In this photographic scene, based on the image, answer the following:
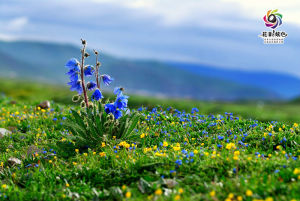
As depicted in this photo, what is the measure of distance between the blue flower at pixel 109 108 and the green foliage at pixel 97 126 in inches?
4.9

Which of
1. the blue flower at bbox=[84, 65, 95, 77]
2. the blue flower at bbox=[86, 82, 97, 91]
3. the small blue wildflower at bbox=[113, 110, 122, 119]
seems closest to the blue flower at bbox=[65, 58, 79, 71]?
the blue flower at bbox=[84, 65, 95, 77]

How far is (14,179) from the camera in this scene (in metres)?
7.32

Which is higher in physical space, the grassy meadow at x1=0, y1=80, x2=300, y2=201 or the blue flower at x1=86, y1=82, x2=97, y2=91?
the blue flower at x1=86, y1=82, x2=97, y2=91

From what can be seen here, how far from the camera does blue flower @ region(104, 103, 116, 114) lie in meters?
8.06

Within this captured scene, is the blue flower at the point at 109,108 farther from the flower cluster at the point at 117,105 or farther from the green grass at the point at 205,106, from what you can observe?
the green grass at the point at 205,106

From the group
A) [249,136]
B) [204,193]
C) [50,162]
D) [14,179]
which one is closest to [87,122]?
[50,162]

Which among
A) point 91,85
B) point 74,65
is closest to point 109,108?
point 91,85

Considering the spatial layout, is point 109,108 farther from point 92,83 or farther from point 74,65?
point 74,65

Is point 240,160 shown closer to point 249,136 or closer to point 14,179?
point 249,136

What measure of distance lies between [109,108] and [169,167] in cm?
236

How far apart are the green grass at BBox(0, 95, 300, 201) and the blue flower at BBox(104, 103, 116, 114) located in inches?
29.2

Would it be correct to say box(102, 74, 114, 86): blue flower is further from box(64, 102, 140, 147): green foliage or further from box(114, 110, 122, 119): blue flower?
box(114, 110, 122, 119): blue flower

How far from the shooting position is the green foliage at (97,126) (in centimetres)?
825

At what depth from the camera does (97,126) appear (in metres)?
8.27
